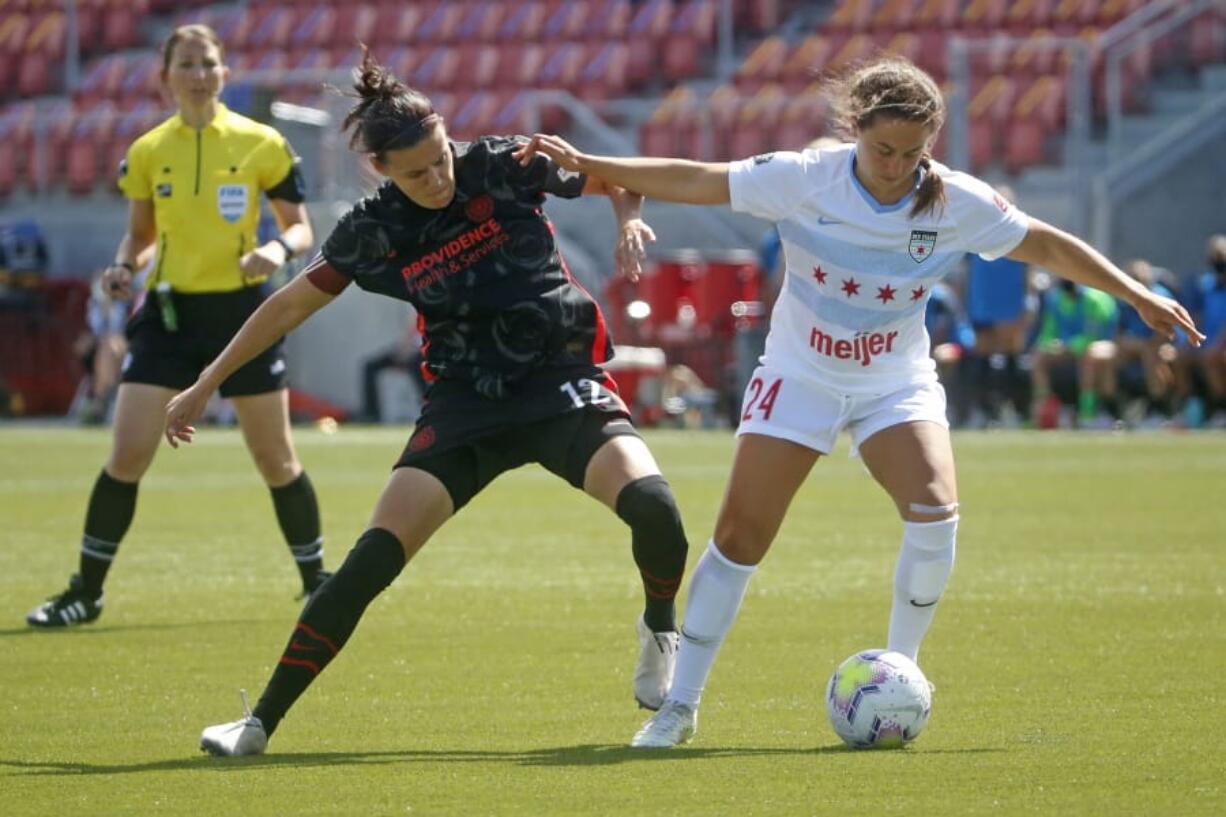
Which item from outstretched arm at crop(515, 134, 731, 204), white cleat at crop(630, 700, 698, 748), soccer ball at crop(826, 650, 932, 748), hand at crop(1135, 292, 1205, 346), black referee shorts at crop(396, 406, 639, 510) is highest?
outstretched arm at crop(515, 134, 731, 204)

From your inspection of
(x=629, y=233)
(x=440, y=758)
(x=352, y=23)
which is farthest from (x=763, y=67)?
(x=440, y=758)

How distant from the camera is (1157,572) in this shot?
1031 cm

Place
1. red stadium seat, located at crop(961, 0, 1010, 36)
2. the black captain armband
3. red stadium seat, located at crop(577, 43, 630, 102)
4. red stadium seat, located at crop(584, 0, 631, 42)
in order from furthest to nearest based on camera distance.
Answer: red stadium seat, located at crop(584, 0, 631, 42) → red stadium seat, located at crop(577, 43, 630, 102) → red stadium seat, located at crop(961, 0, 1010, 36) → the black captain armband

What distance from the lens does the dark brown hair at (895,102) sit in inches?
230

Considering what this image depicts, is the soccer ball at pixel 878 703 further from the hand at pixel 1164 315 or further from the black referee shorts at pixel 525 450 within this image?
the hand at pixel 1164 315

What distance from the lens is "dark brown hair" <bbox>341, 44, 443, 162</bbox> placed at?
19.7 ft

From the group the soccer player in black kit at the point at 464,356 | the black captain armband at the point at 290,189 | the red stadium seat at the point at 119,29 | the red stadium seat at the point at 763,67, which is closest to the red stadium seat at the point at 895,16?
the red stadium seat at the point at 763,67

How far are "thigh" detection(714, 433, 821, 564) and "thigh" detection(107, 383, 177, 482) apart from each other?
3.26m

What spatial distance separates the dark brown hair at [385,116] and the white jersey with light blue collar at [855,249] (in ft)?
2.69

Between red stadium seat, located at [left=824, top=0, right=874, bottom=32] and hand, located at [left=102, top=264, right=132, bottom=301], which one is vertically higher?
red stadium seat, located at [left=824, top=0, right=874, bottom=32]

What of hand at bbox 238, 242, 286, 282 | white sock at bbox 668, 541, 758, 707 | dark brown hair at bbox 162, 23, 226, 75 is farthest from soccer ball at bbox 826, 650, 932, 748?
dark brown hair at bbox 162, 23, 226, 75

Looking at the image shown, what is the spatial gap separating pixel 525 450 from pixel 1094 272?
1604 millimetres

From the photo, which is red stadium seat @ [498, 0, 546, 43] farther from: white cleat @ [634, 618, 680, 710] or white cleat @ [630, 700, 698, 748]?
white cleat @ [630, 700, 698, 748]

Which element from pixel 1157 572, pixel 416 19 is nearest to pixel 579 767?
pixel 1157 572
